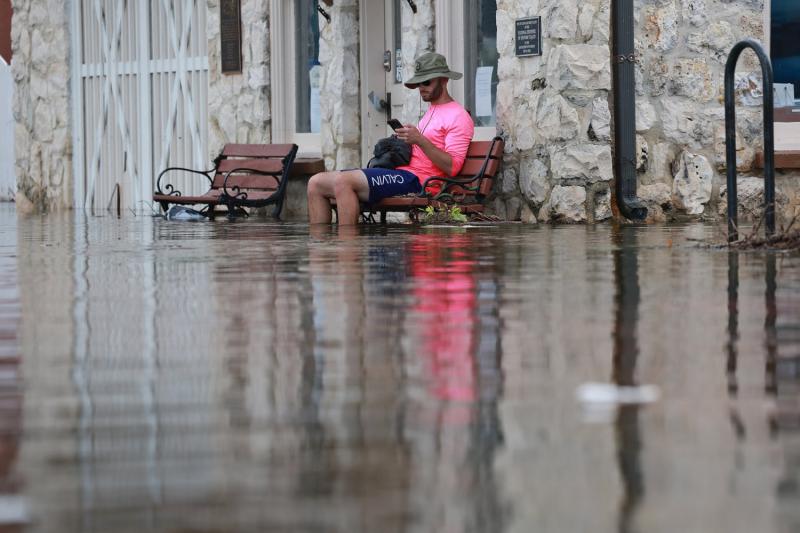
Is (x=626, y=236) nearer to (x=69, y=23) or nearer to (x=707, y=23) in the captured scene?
(x=707, y=23)

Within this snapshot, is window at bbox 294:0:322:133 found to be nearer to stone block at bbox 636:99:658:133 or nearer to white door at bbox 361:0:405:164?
white door at bbox 361:0:405:164

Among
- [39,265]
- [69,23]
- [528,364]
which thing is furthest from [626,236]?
[69,23]

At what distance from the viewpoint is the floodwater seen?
1863mm

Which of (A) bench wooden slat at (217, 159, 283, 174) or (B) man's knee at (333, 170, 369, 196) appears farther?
(A) bench wooden slat at (217, 159, 283, 174)

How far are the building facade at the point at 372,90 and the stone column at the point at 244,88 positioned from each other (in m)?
0.02

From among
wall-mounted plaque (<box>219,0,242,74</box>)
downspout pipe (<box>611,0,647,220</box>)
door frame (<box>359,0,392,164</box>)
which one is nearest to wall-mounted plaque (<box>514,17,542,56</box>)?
downspout pipe (<box>611,0,647,220</box>)

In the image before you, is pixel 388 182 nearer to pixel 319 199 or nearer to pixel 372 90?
pixel 319 199

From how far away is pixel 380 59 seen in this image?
43.6 feet

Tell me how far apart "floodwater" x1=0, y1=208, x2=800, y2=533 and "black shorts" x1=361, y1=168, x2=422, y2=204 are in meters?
5.14

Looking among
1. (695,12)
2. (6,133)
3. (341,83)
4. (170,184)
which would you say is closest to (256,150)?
(341,83)

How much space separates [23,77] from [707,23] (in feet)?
30.5

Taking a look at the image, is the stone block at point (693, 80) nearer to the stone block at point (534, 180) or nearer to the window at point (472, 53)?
the stone block at point (534, 180)

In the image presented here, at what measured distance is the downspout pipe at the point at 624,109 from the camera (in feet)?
37.1

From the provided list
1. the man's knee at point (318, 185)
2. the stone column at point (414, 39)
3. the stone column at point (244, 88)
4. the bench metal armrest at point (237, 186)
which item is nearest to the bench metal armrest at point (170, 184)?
the bench metal armrest at point (237, 186)
